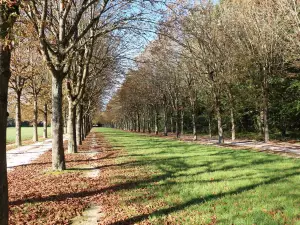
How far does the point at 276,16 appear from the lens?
2736cm

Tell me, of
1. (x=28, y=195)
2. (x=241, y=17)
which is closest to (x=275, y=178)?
(x=28, y=195)

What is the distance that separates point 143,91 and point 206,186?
45284 millimetres

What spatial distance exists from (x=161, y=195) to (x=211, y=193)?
138 centimetres

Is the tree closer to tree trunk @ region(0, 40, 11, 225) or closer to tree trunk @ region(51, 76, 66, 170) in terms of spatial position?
tree trunk @ region(0, 40, 11, 225)

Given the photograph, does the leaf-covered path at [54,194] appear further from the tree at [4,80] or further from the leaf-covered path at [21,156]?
the leaf-covered path at [21,156]

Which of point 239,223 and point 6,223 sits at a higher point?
point 6,223

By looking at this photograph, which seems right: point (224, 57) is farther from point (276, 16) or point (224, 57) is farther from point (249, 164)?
point (249, 164)

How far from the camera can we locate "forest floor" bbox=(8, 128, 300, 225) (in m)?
6.50

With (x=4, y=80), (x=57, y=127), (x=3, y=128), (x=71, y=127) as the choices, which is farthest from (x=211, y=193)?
(x=71, y=127)

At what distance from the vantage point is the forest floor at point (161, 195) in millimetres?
6504

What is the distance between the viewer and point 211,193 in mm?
8211

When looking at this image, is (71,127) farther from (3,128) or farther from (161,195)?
(3,128)

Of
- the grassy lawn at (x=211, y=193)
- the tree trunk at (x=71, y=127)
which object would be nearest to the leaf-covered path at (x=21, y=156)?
the tree trunk at (x=71, y=127)

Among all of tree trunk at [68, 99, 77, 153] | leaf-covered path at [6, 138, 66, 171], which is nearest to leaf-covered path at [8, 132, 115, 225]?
leaf-covered path at [6, 138, 66, 171]
